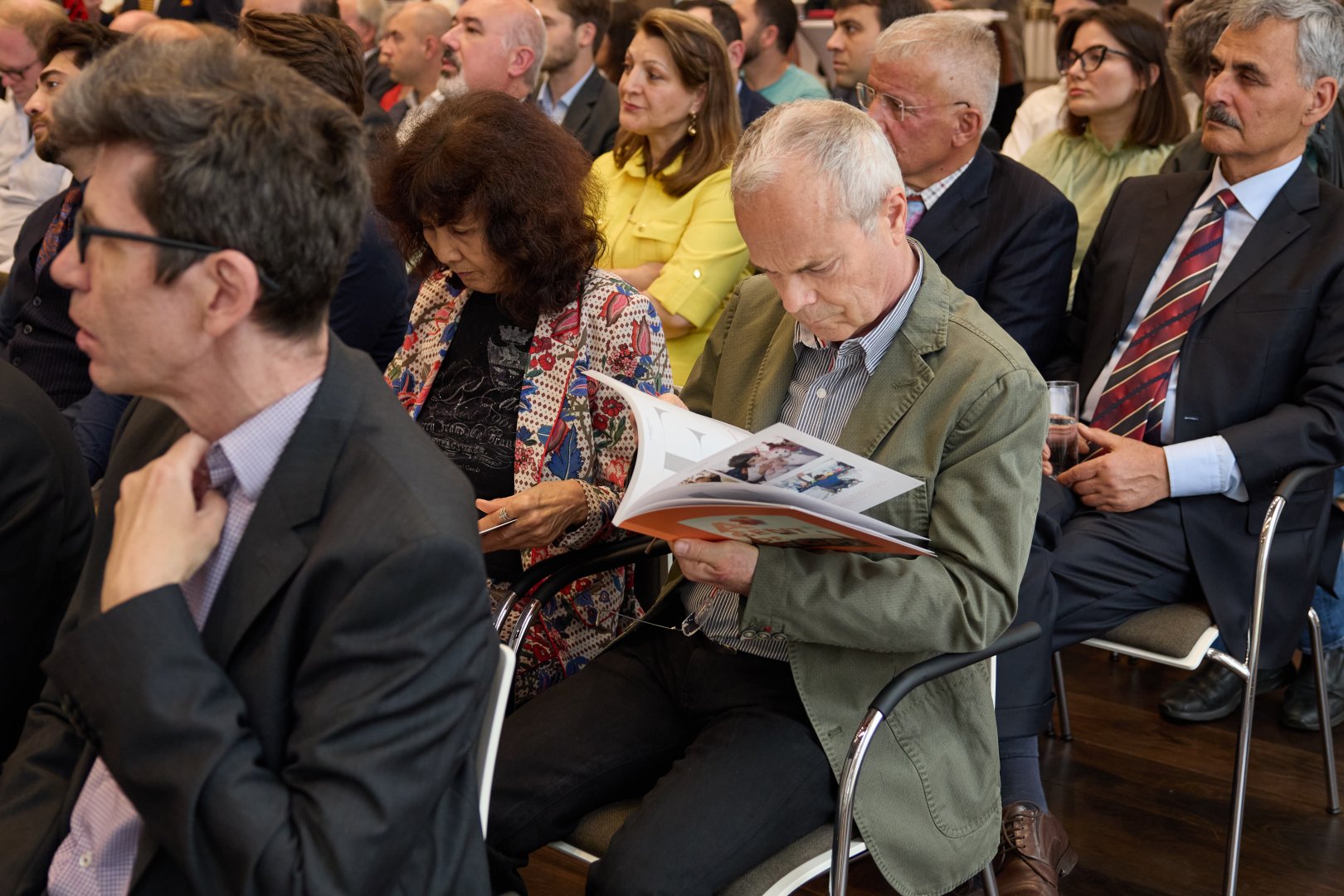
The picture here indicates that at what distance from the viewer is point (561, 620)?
6.92 feet

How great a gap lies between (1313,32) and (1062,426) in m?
1.01

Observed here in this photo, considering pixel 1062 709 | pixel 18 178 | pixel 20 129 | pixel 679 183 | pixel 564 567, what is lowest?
pixel 18 178

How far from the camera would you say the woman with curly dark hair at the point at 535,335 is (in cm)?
204

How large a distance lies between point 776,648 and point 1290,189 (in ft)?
5.25

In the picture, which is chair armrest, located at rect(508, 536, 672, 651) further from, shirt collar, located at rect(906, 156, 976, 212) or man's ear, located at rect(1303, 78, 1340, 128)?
man's ear, located at rect(1303, 78, 1340, 128)

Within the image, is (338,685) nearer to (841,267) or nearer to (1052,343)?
(841,267)

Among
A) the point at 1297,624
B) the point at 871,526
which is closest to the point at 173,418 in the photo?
the point at 871,526

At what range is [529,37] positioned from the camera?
4602 millimetres

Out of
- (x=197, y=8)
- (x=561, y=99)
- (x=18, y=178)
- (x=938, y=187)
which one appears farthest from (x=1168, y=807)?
(x=197, y=8)

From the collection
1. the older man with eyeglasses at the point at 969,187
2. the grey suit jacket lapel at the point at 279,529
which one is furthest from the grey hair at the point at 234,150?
the older man with eyeglasses at the point at 969,187

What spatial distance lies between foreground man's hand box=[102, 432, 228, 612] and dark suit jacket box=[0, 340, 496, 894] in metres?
0.02

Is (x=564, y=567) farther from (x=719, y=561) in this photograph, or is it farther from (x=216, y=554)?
(x=216, y=554)

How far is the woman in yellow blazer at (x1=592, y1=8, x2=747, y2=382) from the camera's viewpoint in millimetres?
3307

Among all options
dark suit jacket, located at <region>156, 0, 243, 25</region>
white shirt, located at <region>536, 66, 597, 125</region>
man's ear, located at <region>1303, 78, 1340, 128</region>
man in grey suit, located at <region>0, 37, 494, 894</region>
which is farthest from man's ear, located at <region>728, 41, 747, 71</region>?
man in grey suit, located at <region>0, 37, 494, 894</region>
